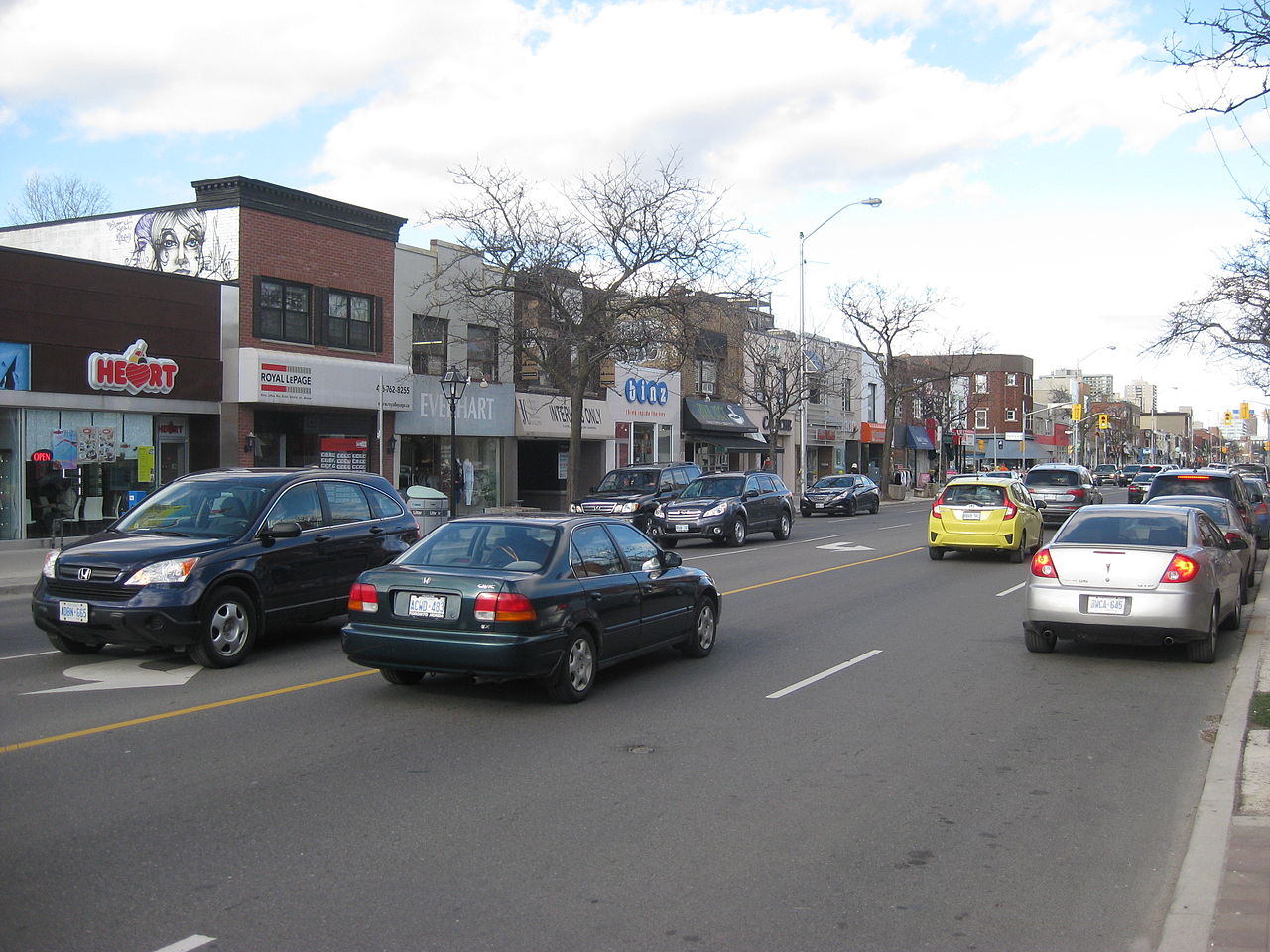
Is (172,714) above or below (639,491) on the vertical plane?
below

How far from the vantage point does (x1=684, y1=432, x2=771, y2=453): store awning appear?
46.2 meters

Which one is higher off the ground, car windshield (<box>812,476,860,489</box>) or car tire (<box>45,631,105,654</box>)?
car windshield (<box>812,476,860,489</box>)

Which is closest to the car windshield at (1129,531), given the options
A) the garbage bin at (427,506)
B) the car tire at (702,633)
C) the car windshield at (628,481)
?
the car tire at (702,633)

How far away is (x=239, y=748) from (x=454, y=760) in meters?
1.46

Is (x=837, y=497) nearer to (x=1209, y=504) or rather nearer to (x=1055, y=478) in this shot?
(x=1055, y=478)

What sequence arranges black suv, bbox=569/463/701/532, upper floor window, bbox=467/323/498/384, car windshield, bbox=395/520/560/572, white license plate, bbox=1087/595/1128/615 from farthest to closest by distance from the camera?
1. upper floor window, bbox=467/323/498/384
2. black suv, bbox=569/463/701/532
3. white license plate, bbox=1087/595/1128/615
4. car windshield, bbox=395/520/560/572

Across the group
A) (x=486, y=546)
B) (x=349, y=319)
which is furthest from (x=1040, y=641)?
(x=349, y=319)

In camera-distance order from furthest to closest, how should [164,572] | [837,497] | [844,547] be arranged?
[837,497]
[844,547]
[164,572]

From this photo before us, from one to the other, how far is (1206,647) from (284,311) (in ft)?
70.7

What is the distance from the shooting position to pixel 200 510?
34.7 ft

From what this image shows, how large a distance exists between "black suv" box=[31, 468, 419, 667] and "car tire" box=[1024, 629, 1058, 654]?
22.2 ft

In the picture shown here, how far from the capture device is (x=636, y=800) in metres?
6.20

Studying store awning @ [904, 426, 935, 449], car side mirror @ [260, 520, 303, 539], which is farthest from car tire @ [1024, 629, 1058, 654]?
store awning @ [904, 426, 935, 449]

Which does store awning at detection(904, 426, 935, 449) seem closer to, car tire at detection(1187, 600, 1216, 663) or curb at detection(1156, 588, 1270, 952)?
car tire at detection(1187, 600, 1216, 663)
